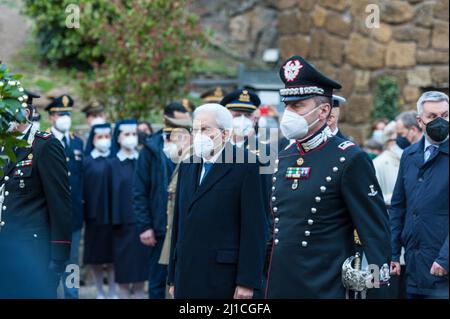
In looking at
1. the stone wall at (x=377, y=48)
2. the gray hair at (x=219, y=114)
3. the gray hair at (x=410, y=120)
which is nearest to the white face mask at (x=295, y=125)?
the gray hair at (x=219, y=114)

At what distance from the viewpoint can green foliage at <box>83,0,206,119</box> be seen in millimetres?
13320

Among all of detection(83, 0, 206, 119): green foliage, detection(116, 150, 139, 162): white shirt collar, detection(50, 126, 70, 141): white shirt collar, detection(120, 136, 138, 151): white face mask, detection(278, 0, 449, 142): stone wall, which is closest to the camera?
detection(50, 126, 70, 141): white shirt collar

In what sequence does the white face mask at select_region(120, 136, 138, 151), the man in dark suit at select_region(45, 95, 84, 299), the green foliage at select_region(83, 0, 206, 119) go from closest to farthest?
1. the man in dark suit at select_region(45, 95, 84, 299)
2. the white face mask at select_region(120, 136, 138, 151)
3. the green foliage at select_region(83, 0, 206, 119)

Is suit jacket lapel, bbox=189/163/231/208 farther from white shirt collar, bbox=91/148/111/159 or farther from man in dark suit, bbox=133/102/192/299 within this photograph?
white shirt collar, bbox=91/148/111/159

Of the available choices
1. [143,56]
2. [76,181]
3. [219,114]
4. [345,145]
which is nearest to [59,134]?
[76,181]

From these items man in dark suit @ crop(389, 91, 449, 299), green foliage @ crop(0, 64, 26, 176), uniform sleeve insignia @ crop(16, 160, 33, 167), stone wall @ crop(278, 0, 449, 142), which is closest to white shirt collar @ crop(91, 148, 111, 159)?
uniform sleeve insignia @ crop(16, 160, 33, 167)

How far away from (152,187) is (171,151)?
1.41ft

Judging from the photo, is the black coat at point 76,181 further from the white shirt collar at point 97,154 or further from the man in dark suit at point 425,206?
the man in dark suit at point 425,206

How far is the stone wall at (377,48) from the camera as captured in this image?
15359 millimetres

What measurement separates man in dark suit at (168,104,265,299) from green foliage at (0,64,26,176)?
1.20 m

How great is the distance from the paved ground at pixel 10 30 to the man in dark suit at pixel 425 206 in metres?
11.3

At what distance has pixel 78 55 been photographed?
1716 cm

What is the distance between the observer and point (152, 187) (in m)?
9.54

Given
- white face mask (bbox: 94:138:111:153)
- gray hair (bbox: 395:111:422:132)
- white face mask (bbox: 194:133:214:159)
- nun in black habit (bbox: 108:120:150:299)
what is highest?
gray hair (bbox: 395:111:422:132)
